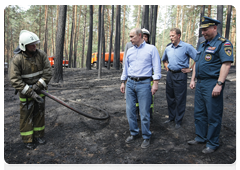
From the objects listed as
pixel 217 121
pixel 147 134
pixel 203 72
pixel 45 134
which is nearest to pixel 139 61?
pixel 203 72

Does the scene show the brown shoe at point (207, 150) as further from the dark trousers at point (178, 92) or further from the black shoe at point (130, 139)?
the black shoe at point (130, 139)

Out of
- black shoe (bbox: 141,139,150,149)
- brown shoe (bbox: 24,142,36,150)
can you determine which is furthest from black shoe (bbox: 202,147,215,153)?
brown shoe (bbox: 24,142,36,150)

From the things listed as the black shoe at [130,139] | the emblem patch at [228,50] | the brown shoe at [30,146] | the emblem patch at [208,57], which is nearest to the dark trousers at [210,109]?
the emblem patch at [208,57]

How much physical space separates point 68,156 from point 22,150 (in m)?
0.98

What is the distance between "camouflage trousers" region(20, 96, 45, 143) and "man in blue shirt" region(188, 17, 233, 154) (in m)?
3.19

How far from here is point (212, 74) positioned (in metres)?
2.95

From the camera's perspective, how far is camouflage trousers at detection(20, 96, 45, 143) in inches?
133

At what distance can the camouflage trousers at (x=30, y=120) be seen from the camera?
3369 mm

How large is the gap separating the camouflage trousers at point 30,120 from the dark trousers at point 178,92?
2966mm

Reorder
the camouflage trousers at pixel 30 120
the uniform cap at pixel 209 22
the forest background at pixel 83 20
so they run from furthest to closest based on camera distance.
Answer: the forest background at pixel 83 20, the camouflage trousers at pixel 30 120, the uniform cap at pixel 209 22

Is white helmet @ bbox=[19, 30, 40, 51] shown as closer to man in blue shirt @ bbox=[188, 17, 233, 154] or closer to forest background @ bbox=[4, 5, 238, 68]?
man in blue shirt @ bbox=[188, 17, 233, 154]

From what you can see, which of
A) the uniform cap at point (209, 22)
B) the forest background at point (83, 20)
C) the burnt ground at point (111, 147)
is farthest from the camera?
the forest background at point (83, 20)

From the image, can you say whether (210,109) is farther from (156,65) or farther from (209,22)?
(209,22)

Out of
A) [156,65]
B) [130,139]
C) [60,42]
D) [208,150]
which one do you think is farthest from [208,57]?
[60,42]
